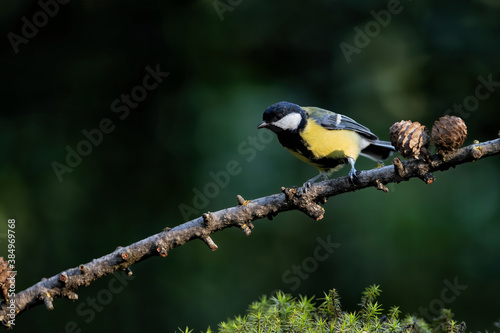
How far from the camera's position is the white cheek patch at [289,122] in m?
1.83

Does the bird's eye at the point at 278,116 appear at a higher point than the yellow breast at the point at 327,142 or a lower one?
higher

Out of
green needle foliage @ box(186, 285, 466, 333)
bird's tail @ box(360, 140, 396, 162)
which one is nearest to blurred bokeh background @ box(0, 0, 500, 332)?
bird's tail @ box(360, 140, 396, 162)

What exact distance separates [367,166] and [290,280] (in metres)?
0.70

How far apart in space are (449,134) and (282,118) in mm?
818

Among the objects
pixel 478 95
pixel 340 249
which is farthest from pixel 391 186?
pixel 478 95

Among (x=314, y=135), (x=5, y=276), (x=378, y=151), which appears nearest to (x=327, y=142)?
(x=314, y=135)

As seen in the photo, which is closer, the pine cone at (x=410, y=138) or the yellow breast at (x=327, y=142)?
the pine cone at (x=410, y=138)

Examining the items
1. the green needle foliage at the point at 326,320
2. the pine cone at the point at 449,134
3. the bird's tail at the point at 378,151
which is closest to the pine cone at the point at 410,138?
the pine cone at the point at 449,134

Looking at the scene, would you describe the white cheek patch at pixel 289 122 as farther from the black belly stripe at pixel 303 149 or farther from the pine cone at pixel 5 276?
the pine cone at pixel 5 276

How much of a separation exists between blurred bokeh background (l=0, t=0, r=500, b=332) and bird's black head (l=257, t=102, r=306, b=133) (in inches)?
23.8

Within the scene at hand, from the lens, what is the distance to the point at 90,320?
2.62 metres

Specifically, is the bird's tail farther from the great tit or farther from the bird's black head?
the bird's black head

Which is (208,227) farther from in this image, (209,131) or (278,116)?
(209,131)

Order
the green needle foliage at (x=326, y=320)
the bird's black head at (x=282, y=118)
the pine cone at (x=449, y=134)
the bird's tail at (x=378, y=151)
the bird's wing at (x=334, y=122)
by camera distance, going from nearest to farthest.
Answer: the pine cone at (x=449, y=134) → the green needle foliage at (x=326, y=320) → the bird's black head at (x=282, y=118) → the bird's wing at (x=334, y=122) → the bird's tail at (x=378, y=151)
